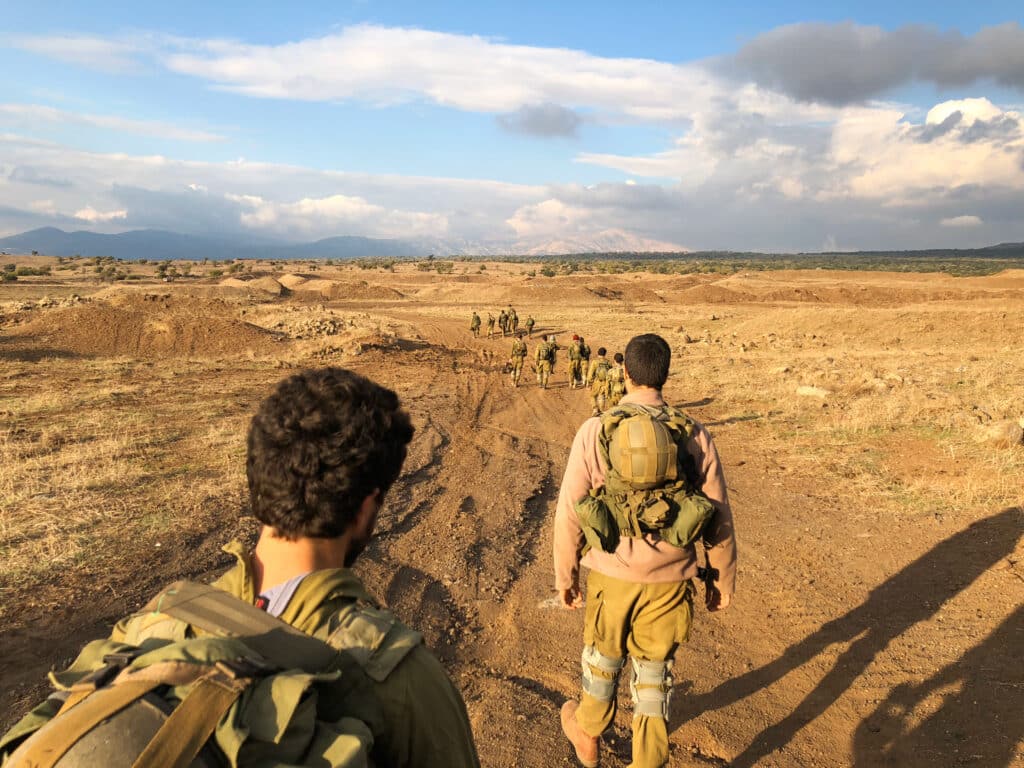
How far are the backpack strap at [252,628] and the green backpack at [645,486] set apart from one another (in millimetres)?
2022

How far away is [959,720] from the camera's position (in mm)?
4062

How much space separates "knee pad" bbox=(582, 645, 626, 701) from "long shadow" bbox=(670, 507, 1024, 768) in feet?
3.47

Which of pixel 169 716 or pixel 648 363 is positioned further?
pixel 648 363

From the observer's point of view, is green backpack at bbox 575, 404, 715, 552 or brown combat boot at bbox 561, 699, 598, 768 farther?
brown combat boot at bbox 561, 699, 598, 768

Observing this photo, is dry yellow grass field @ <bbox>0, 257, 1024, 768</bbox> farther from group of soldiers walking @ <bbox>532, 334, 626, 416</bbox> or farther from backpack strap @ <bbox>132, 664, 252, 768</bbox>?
backpack strap @ <bbox>132, 664, 252, 768</bbox>

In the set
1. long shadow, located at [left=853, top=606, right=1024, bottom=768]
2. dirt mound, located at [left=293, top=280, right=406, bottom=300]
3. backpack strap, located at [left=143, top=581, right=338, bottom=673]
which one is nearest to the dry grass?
long shadow, located at [left=853, top=606, right=1024, bottom=768]

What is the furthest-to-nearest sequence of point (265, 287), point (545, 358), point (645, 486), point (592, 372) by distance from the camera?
point (265, 287) < point (545, 358) < point (592, 372) < point (645, 486)

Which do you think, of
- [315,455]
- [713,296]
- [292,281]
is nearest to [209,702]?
[315,455]

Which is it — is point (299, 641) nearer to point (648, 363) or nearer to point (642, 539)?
point (642, 539)

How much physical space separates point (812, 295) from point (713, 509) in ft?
141

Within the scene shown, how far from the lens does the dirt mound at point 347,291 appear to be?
43531 mm


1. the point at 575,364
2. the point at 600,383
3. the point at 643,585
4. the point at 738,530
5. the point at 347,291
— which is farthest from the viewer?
the point at 347,291

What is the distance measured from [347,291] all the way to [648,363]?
141 feet

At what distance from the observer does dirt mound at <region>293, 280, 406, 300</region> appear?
4353 cm
